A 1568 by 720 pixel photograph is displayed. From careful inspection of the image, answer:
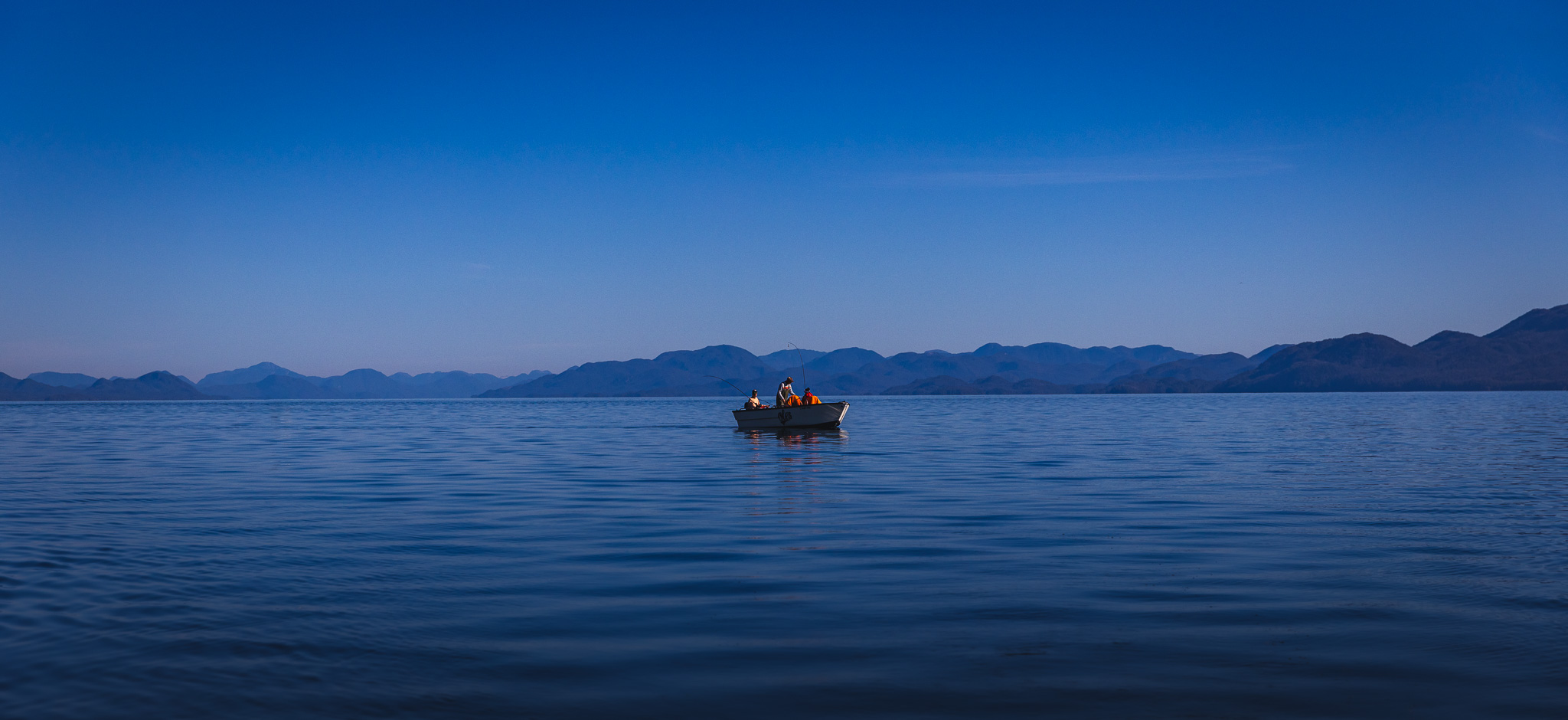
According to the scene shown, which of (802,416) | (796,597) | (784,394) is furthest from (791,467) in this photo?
(784,394)

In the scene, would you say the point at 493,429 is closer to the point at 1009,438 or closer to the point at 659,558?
the point at 1009,438

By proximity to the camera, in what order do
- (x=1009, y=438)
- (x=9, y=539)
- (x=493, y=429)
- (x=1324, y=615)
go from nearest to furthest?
(x=1324, y=615), (x=9, y=539), (x=1009, y=438), (x=493, y=429)

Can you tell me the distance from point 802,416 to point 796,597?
41798 mm

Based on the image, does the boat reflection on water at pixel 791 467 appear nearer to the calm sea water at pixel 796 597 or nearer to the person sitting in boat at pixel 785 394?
the calm sea water at pixel 796 597

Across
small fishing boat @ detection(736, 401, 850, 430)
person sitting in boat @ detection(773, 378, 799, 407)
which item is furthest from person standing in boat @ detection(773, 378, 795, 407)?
small fishing boat @ detection(736, 401, 850, 430)

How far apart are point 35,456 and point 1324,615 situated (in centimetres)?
4614

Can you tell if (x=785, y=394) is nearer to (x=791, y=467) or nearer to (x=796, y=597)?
(x=791, y=467)

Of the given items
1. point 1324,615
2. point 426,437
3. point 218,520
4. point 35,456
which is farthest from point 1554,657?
point 426,437

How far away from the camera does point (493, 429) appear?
234 feet

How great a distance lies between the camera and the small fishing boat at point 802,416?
52.7 meters

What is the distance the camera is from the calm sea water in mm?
7887

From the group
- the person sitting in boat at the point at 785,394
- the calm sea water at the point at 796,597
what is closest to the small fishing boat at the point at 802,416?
the person sitting in boat at the point at 785,394

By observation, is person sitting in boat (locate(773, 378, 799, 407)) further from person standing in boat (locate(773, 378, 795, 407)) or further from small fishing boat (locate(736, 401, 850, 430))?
small fishing boat (locate(736, 401, 850, 430))

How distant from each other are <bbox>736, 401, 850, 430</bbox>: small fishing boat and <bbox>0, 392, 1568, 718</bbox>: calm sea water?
83.9 ft
